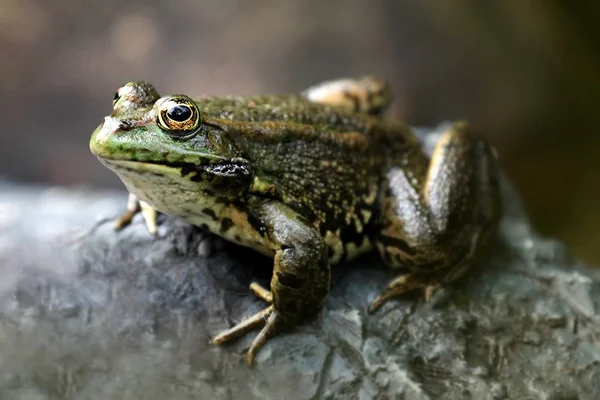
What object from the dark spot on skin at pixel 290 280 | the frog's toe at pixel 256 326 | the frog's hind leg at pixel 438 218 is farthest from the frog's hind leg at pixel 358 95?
the frog's toe at pixel 256 326

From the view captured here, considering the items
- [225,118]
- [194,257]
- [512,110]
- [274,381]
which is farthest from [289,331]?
[512,110]

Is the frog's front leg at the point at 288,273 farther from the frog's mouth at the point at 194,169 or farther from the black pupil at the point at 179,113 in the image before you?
the black pupil at the point at 179,113

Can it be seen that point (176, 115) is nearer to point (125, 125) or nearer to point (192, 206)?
point (125, 125)

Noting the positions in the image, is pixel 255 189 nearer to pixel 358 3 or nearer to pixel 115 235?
pixel 115 235

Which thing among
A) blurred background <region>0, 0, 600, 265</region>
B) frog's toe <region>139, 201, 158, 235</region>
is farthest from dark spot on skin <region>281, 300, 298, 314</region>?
blurred background <region>0, 0, 600, 265</region>

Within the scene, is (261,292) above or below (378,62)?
below

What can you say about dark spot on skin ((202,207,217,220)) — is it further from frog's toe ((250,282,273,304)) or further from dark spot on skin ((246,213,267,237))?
frog's toe ((250,282,273,304))

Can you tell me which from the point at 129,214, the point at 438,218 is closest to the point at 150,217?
the point at 129,214
